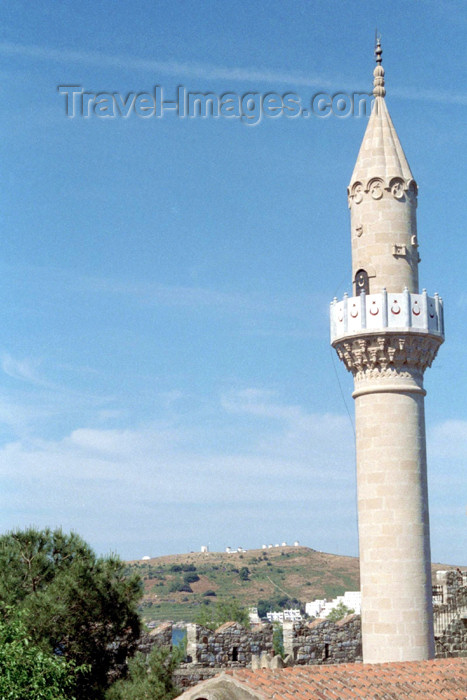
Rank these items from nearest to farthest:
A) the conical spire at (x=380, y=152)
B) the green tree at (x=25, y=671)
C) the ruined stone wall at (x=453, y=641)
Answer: the green tree at (x=25, y=671) < the conical spire at (x=380, y=152) < the ruined stone wall at (x=453, y=641)

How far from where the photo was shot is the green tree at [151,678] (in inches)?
650

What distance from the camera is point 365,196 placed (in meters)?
20.0

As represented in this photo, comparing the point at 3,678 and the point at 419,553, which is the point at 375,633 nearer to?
the point at 419,553

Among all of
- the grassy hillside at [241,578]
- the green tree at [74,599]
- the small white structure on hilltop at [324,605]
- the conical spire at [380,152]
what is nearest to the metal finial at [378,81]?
the conical spire at [380,152]

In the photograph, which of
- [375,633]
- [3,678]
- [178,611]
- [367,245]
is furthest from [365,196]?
[178,611]

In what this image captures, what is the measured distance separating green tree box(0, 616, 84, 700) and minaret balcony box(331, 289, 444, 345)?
28.2ft

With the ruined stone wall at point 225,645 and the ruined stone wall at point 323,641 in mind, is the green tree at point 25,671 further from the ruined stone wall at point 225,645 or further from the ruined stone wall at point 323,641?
the ruined stone wall at point 323,641

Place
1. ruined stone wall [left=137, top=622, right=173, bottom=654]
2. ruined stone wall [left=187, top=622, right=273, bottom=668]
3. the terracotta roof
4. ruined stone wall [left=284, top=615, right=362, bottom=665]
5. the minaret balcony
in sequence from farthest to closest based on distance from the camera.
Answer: ruined stone wall [left=284, top=615, right=362, bottom=665], the minaret balcony, ruined stone wall [left=187, top=622, right=273, bottom=668], ruined stone wall [left=137, top=622, right=173, bottom=654], the terracotta roof

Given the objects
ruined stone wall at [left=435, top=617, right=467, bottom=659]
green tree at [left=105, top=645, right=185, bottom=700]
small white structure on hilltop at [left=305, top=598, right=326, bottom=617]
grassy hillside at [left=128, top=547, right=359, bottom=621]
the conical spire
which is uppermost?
the conical spire

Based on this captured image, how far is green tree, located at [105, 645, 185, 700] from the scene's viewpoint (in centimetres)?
1652

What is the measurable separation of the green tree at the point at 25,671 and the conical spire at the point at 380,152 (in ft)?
35.4

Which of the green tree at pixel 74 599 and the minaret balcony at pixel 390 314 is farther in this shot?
the minaret balcony at pixel 390 314

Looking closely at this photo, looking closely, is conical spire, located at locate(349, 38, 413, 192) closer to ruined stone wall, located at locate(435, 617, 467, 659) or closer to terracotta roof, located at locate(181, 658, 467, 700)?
terracotta roof, located at locate(181, 658, 467, 700)

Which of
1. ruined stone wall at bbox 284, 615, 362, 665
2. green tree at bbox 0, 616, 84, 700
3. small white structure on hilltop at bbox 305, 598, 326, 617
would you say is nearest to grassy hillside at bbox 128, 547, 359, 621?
small white structure on hilltop at bbox 305, 598, 326, 617
